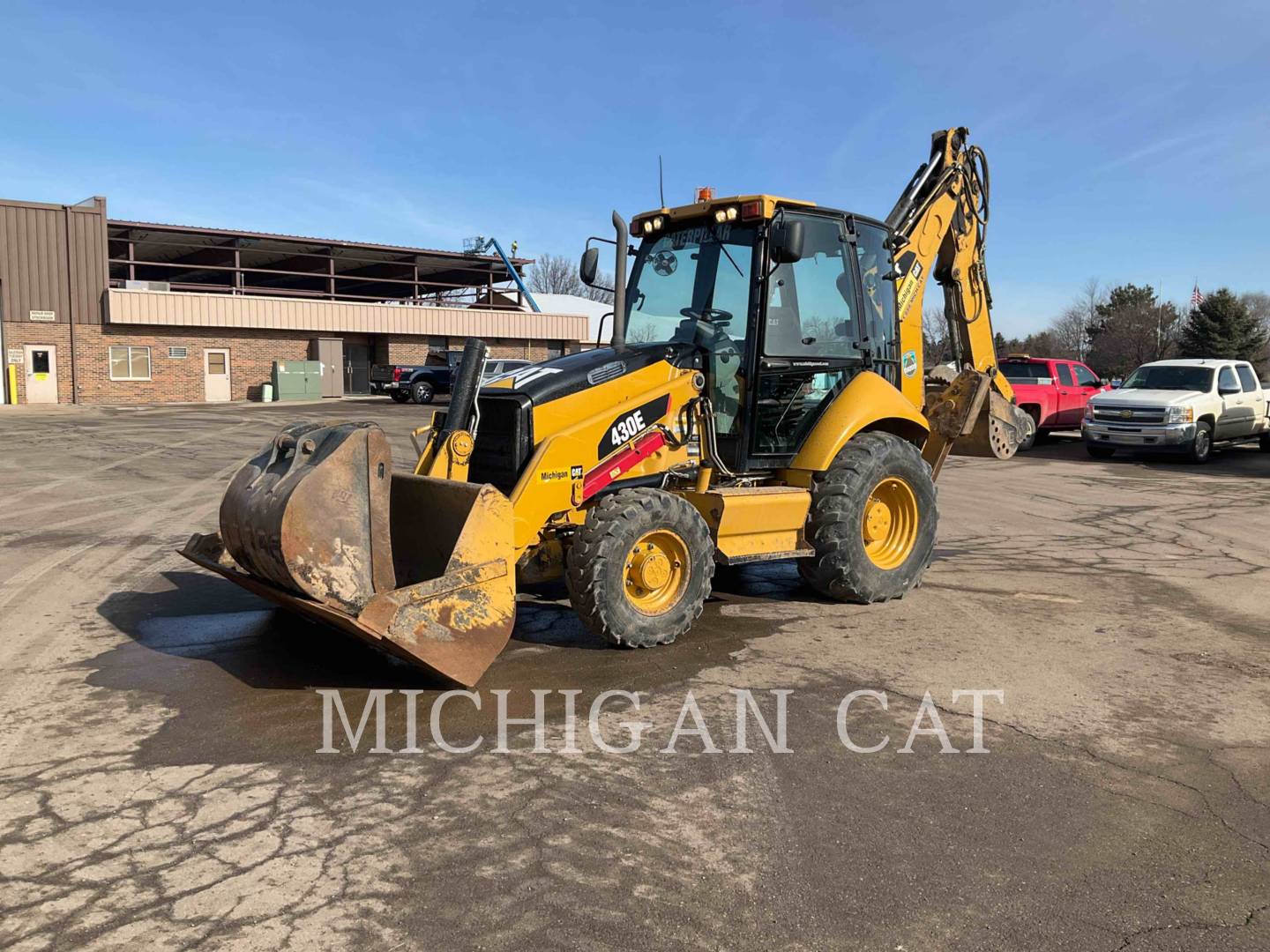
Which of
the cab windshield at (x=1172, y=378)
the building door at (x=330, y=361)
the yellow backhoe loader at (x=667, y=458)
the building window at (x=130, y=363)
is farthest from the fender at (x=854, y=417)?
the building door at (x=330, y=361)

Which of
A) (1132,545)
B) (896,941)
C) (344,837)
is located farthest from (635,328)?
(1132,545)

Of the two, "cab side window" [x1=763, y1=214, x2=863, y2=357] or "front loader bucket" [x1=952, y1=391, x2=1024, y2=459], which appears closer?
"cab side window" [x1=763, y1=214, x2=863, y2=357]

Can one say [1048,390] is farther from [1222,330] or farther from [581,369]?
[1222,330]

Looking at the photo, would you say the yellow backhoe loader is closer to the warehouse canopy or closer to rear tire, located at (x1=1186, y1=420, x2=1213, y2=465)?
rear tire, located at (x1=1186, y1=420, x2=1213, y2=465)

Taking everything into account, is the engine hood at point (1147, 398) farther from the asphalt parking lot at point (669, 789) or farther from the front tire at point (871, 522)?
the front tire at point (871, 522)

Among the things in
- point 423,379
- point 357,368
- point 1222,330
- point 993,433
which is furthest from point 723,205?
point 1222,330

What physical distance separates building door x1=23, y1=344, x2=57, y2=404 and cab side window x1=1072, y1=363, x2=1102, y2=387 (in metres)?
31.6

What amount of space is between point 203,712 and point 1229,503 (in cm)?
1281

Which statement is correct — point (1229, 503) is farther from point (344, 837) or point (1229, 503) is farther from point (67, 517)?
point (67, 517)

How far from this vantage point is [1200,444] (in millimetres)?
18109

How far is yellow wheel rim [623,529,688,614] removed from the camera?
5824 mm

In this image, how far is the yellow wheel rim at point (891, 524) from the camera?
7426mm

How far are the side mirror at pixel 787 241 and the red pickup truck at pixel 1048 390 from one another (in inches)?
639

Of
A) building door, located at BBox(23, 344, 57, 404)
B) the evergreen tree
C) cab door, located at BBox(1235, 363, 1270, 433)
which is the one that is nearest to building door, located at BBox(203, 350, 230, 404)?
building door, located at BBox(23, 344, 57, 404)
